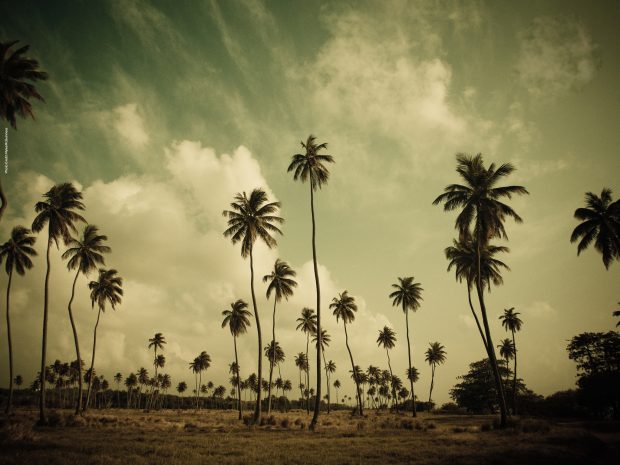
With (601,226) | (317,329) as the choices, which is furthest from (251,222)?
(601,226)

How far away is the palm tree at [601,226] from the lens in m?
25.6

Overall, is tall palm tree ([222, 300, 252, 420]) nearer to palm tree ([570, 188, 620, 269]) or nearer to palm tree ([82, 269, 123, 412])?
palm tree ([82, 269, 123, 412])

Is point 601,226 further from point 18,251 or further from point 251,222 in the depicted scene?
point 18,251

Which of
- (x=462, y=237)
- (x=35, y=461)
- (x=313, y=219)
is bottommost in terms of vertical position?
(x=35, y=461)

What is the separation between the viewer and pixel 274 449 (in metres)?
15.0

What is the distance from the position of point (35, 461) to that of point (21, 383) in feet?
484

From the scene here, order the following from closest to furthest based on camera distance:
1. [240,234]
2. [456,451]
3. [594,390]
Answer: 1. [456,451]
2. [240,234]
3. [594,390]

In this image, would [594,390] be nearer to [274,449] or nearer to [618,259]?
[618,259]

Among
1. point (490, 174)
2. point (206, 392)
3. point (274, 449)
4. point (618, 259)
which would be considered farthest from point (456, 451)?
point (206, 392)

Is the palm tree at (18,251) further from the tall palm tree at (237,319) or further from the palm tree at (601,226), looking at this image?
the palm tree at (601,226)

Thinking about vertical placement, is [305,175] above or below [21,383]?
above

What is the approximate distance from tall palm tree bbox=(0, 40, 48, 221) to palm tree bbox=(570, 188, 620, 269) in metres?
42.3

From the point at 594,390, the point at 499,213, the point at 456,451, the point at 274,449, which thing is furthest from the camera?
the point at 594,390

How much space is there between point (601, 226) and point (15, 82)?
4438cm
